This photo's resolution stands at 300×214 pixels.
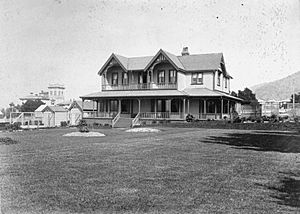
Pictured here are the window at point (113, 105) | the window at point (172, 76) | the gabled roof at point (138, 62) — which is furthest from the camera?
the window at point (113, 105)

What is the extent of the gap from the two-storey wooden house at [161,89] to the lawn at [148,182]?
2566 cm

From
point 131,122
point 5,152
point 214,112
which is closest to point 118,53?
point 131,122

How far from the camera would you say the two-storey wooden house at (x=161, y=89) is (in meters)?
39.6

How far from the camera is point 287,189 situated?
779 centimetres

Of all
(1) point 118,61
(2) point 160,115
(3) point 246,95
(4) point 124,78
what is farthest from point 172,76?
(3) point 246,95

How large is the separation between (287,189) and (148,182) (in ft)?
10.3

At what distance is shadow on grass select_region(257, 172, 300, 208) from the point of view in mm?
6844

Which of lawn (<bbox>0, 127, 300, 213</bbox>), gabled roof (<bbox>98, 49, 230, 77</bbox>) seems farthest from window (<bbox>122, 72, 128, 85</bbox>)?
lawn (<bbox>0, 127, 300, 213</bbox>)

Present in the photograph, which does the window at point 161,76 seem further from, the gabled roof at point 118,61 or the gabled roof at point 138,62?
the gabled roof at point 118,61

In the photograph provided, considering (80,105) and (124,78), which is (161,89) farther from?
(80,105)

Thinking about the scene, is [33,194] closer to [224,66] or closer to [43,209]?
[43,209]

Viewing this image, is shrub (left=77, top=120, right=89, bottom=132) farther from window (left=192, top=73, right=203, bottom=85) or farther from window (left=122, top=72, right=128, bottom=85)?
window (left=192, top=73, right=203, bottom=85)

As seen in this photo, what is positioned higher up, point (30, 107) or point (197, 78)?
point (197, 78)

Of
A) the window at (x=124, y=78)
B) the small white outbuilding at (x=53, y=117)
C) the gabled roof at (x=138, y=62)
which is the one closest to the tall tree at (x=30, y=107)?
the small white outbuilding at (x=53, y=117)
